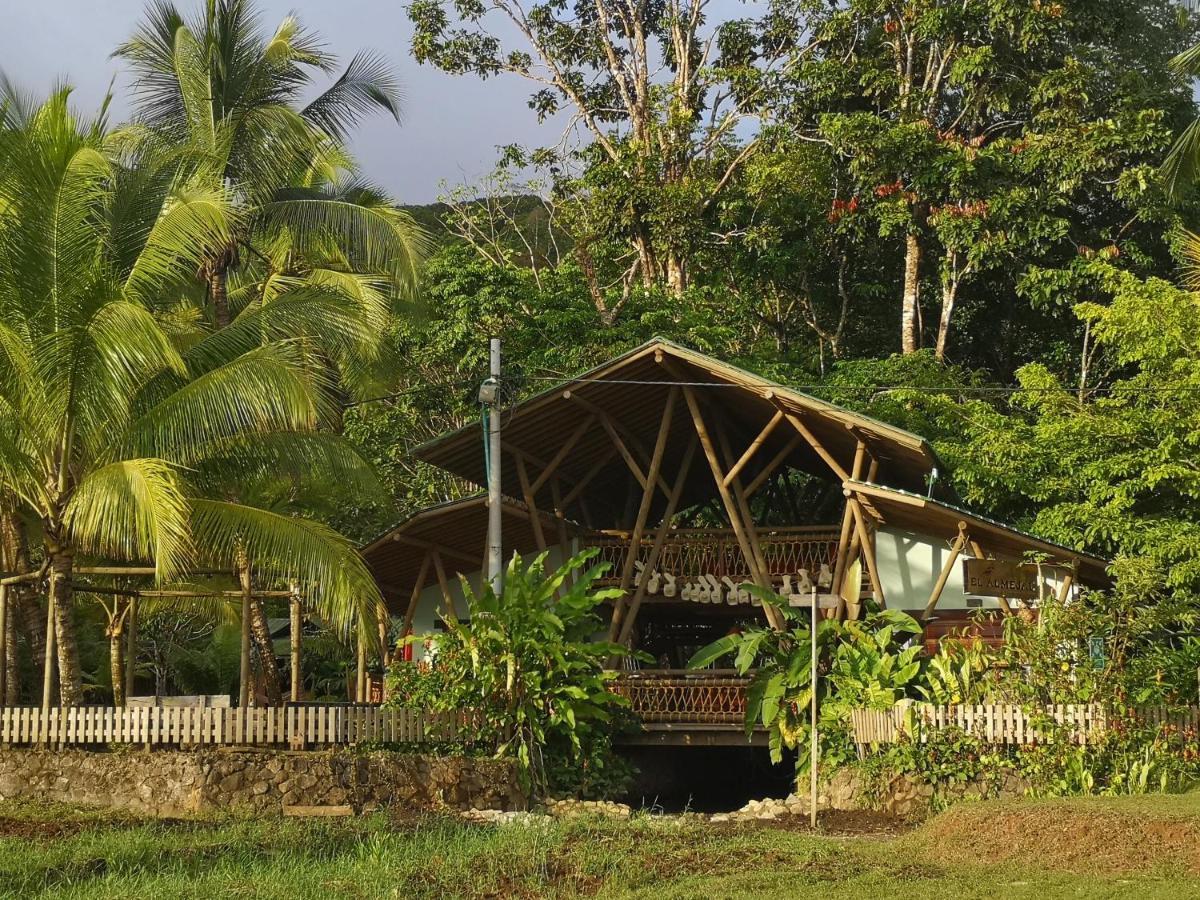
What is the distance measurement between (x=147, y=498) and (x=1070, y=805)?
8.72 metres

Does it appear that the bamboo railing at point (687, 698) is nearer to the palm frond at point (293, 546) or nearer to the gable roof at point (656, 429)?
the gable roof at point (656, 429)

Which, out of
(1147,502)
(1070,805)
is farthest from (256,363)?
(1147,502)

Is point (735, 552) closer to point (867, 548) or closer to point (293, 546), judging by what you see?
point (867, 548)

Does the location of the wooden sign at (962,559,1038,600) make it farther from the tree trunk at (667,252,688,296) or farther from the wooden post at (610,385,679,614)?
the tree trunk at (667,252,688,296)

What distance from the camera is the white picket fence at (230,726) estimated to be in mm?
15086

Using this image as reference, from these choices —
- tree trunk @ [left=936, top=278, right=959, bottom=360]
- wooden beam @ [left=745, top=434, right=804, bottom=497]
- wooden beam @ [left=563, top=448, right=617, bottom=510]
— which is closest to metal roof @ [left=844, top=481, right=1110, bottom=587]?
wooden beam @ [left=745, top=434, right=804, bottom=497]

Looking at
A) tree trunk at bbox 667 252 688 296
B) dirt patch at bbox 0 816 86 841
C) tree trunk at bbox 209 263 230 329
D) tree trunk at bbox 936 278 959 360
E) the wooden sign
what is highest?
tree trunk at bbox 667 252 688 296

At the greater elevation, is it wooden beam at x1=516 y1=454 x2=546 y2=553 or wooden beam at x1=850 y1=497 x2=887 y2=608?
wooden beam at x1=516 y1=454 x2=546 y2=553

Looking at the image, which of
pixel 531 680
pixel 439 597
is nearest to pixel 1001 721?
pixel 531 680

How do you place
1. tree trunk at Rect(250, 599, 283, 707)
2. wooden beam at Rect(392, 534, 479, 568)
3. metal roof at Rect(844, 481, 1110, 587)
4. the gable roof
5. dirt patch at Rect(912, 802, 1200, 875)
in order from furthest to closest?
1. tree trunk at Rect(250, 599, 283, 707)
2. wooden beam at Rect(392, 534, 479, 568)
3. the gable roof
4. metal roof at Rect(844, 481, 1110, 587)
5. dirt patch at Rect(912, 802, 1200, 875)

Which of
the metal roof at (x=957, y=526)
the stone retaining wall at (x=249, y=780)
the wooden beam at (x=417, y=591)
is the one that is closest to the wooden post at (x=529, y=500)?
the wooden beam at (x=417, y=591)

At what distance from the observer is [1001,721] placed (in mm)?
14320

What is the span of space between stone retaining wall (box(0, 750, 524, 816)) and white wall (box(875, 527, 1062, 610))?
21.6 ft

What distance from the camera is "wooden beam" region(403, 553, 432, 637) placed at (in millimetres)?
20406
